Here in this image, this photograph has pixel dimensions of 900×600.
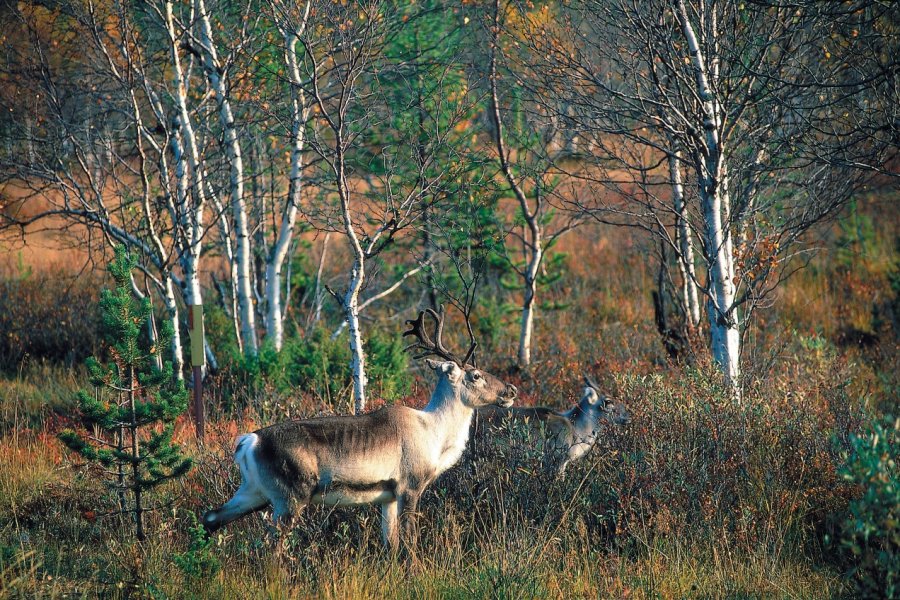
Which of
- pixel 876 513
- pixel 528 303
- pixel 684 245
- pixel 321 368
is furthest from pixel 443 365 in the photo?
pixel 528 303

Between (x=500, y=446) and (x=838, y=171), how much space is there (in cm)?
651

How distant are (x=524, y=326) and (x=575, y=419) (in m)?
4.45

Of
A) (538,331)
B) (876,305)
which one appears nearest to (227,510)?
(538,331)

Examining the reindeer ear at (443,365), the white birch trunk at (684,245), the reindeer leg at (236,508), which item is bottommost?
the reindeer leg at (236,508)

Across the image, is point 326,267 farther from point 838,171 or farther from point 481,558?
point 481,558

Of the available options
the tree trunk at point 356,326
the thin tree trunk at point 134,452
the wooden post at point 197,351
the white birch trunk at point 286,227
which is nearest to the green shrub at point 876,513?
the thin tree trunk at point 134,452

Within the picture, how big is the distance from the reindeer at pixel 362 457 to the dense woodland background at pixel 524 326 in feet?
1.06

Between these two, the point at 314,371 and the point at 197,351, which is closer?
the point at 197,351

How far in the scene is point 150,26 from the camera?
44.2 ft

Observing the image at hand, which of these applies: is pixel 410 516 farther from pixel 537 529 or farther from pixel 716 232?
pixel 716 232

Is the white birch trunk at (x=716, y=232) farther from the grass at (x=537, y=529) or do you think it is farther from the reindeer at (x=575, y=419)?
the reindeer at (x=575, y=419)

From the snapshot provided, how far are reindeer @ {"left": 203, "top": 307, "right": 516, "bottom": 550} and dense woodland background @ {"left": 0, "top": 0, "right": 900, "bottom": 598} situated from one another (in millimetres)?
324

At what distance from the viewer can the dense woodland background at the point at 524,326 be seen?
6.64 metres

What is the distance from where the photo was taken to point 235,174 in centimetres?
1262
